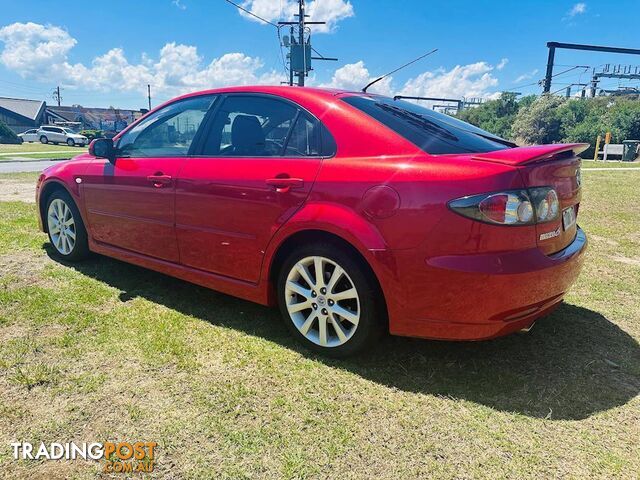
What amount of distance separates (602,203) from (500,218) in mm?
7233

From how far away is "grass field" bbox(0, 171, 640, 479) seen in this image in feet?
6.59

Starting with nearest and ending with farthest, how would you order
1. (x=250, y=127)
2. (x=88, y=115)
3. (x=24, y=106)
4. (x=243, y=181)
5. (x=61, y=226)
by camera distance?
(x=243, y=181), (x=250, y=127), (x=61, y=226), (x=24, y=106), (x=88, y=115)

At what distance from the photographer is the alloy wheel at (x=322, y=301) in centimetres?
270

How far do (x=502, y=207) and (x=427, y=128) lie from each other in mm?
795

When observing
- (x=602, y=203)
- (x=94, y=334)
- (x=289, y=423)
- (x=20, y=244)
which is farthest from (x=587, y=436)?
(x=602, y=203)

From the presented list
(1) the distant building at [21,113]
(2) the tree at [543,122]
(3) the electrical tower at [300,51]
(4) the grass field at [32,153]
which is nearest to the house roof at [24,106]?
(1) the distant building at [21,113]

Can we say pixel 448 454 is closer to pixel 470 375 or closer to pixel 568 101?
pixel 470 375

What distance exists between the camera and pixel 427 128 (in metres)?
2.80

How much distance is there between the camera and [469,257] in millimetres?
2283

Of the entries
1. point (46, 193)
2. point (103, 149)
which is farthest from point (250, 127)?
point (46, 193)

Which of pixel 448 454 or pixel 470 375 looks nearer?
pixel 448 454

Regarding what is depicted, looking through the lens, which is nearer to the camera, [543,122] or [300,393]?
[300,393]

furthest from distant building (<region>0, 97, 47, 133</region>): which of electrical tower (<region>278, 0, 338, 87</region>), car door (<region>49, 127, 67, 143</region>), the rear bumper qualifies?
the rear bumper

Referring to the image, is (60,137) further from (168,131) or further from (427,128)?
(427,128)
